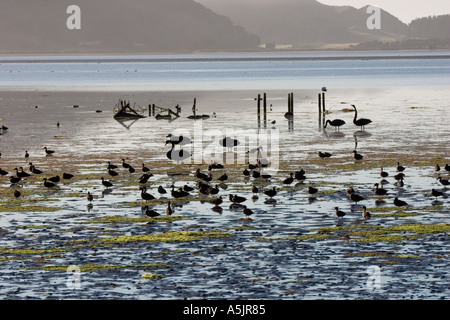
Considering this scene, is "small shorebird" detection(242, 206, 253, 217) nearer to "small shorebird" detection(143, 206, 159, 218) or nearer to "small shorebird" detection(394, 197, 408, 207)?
"small shorebird" detection(143, 206, 159, 218)

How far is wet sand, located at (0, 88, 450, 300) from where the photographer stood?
19734 millimetres

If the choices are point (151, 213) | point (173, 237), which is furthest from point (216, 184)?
point (173, 237)

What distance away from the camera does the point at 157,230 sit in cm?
2552

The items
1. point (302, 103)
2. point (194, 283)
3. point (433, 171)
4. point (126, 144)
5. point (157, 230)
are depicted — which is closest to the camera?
point (194, 283)

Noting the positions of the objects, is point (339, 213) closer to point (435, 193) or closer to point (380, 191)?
point (380, 191)

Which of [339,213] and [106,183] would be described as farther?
[106,183]

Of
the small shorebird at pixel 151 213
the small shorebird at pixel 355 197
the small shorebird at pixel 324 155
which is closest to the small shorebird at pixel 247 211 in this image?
the small shorebird at pixel 151 213

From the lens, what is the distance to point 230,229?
1003 inches

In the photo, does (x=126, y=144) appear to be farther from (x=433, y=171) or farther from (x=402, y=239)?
(x=402, y=239)

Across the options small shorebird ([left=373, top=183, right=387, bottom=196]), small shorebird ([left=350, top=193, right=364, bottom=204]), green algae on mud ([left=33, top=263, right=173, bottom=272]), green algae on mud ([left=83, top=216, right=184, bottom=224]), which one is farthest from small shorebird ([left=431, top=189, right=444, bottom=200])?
green algae on mud ([left=33, top=263, right=173, bottom=272])

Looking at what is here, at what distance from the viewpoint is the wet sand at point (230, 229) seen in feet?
64.7

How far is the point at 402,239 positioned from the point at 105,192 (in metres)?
13.1

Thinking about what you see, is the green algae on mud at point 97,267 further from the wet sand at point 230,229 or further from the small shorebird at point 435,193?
the small shorebird at point 435,193
